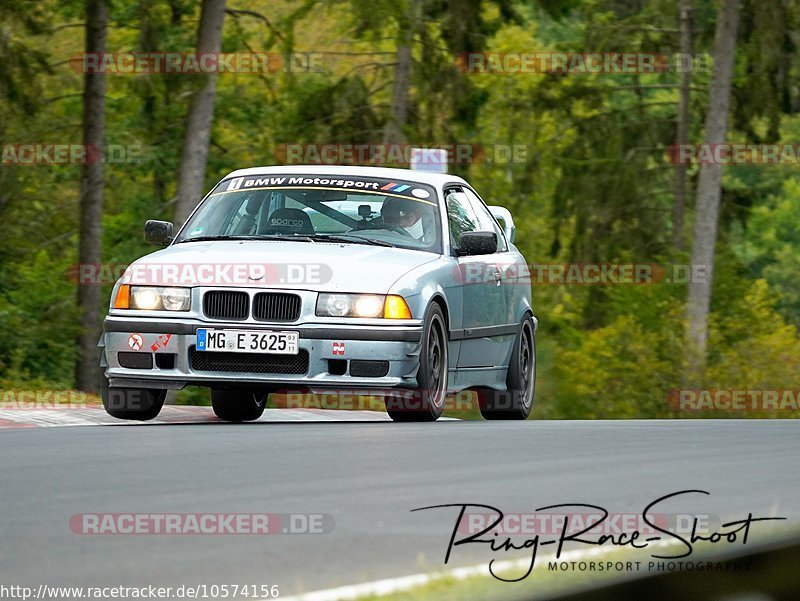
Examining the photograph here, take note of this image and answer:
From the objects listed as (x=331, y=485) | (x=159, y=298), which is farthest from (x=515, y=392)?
(x=331, y=485)

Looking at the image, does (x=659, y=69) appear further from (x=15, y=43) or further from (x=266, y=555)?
(x=266, y=555)

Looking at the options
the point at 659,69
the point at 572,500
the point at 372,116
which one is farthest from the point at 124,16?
the point at 572,500

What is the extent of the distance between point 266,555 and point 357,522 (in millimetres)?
809

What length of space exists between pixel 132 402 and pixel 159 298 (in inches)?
41.4

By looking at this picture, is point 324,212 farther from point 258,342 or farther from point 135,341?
point 135,341

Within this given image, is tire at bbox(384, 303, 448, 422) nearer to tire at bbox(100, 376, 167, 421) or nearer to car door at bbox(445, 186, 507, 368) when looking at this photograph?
car door at bbox(445, 186, 507, 368)

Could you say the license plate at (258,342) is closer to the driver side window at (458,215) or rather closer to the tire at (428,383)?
the tire at (428,383)

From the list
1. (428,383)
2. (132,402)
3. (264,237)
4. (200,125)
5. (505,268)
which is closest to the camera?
(428,383)

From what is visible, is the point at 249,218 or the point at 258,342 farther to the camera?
the point at 249,218

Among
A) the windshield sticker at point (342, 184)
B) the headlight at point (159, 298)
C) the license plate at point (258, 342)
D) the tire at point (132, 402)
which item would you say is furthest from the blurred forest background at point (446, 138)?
the license plate at point (258, 342)

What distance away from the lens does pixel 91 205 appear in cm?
2781

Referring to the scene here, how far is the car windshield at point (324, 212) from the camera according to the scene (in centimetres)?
1211

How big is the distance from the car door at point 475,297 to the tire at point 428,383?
33 cm

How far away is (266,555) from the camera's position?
4.91 m
